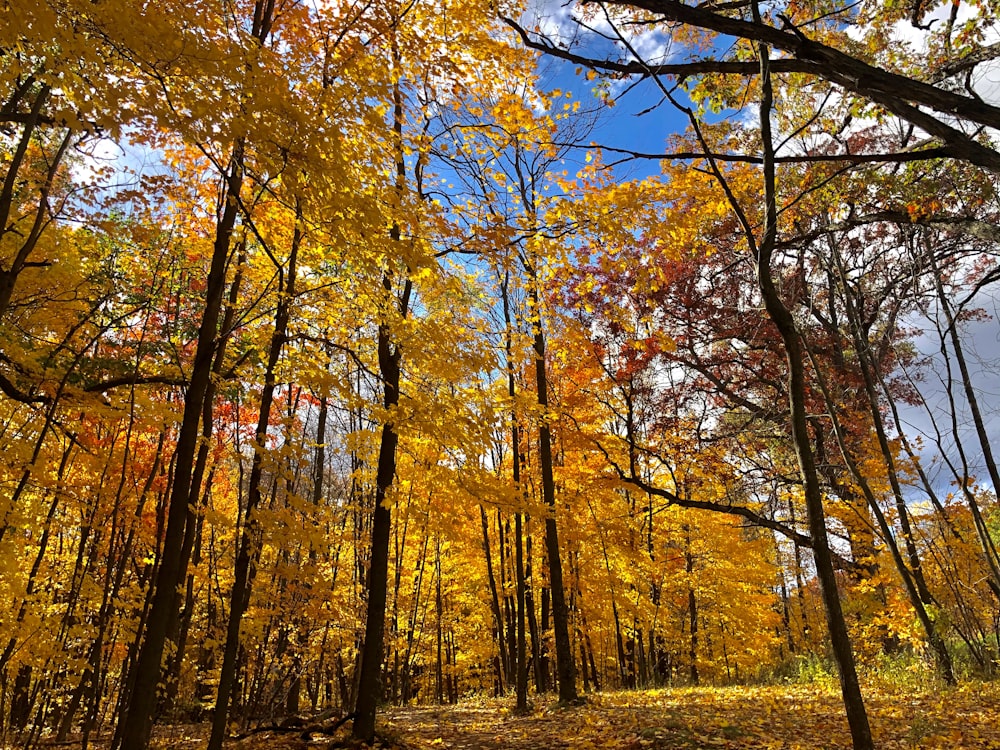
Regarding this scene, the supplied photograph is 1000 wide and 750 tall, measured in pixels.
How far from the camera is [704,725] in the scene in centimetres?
574

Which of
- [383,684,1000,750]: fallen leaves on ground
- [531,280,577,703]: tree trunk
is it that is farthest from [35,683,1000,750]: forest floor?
[531,280,577,703]: tree trunk

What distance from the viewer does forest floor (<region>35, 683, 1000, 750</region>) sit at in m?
5.05

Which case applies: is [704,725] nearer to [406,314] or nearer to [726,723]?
[726,723]

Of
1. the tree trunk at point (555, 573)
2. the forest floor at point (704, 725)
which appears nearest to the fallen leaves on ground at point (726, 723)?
the forest floor at point (704, 725)

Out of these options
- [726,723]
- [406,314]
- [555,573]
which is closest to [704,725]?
[726,723]

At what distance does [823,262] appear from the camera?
26.6 ft

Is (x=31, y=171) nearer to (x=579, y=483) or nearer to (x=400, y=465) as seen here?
(x=400, y=465)

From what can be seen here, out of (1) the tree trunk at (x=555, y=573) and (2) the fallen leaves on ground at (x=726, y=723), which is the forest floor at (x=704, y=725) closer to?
(2) the fallen leaves on ground at (x=726, y=723)

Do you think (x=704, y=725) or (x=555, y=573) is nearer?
(x=704, y=725)

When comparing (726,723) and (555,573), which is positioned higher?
(555,573)

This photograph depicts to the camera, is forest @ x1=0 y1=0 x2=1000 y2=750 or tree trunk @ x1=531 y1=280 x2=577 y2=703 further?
tree trunk @ x1=531 y1=280 x2=577 y2=703

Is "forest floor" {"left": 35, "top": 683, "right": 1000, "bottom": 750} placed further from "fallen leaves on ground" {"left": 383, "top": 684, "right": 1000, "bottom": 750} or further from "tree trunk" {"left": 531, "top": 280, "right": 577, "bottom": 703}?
"tree trunk" {"left": 531, "top": 280, "right": 577, "bottom": 703}

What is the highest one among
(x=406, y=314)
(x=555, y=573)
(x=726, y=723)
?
(x=406, y=314)

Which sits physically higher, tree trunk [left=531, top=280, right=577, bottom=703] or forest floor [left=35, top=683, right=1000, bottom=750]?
tree trunk [left=531, top=280, right=577, bottom=703]
